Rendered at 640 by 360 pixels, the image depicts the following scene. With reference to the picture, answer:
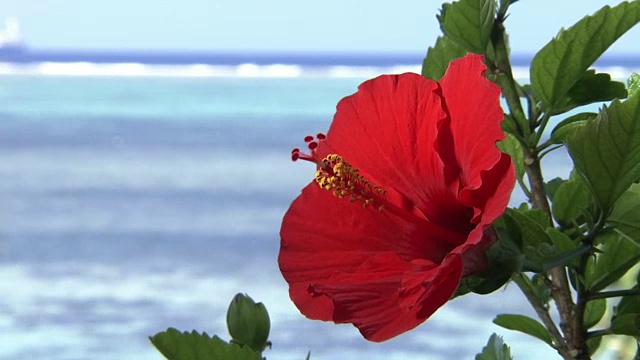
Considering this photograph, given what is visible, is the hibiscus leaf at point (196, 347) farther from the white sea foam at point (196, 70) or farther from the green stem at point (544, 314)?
the white sea foam at point (196, 70)

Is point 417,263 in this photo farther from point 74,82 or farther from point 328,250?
point 74,82

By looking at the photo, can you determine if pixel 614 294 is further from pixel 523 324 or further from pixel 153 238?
pixel 153 238

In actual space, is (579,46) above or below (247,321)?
above

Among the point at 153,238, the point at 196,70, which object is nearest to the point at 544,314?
the point at 153,238

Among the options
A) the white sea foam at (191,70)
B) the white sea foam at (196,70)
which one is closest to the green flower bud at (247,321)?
the white sea foam at (196,70)

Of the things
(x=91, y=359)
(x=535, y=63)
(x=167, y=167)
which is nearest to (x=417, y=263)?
(x=535, y=63)

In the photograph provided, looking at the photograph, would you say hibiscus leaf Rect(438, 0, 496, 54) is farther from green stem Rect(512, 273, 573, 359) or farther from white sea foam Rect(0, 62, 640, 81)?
white sea foam Rect(0, 62, 640, 81)
